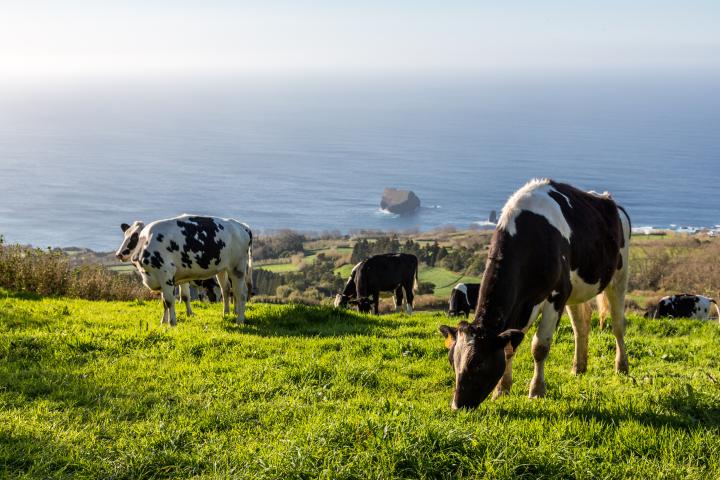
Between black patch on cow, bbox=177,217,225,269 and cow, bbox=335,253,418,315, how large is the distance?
31.0 ft

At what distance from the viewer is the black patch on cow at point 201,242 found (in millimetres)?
13891

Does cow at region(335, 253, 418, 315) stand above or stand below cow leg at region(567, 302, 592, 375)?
below

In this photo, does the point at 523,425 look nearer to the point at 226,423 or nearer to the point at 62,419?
the point at 226,423

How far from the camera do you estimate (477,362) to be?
20.8ft

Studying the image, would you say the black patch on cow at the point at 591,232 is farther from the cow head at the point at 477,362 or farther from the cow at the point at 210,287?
the cow at the point at 210,287

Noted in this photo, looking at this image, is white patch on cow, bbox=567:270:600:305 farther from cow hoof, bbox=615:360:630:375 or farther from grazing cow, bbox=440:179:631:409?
cow hoof, bbox=615:360:630:375

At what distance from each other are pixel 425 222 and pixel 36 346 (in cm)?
12281

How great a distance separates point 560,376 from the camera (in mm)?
8820

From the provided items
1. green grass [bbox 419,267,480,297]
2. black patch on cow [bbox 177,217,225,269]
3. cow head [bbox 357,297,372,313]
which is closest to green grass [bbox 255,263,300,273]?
green grass [bbox 419,267,480,297]

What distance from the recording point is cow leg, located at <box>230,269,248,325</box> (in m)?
13.4

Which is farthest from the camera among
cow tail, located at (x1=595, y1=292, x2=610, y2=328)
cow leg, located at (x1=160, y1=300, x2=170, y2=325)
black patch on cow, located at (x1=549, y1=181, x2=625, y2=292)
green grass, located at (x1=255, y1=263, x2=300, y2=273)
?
green grass, located at (x1=255, y1=263, x2=300, y2=273)

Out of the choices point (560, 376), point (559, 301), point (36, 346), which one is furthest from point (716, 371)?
point (36, 346)

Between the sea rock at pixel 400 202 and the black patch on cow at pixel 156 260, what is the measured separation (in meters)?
122

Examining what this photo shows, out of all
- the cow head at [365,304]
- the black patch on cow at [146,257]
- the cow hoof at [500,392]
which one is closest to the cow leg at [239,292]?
the black patch on cow at [146,257]
